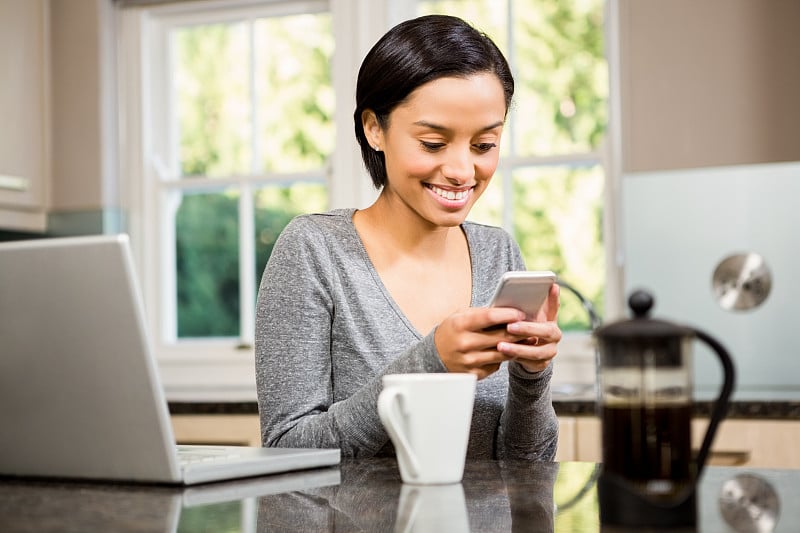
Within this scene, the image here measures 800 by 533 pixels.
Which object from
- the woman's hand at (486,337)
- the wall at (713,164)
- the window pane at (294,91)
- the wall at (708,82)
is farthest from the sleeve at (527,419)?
the window pane at (294,91)

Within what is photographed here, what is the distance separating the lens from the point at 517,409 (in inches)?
57.4

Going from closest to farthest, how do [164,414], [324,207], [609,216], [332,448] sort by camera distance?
[164,414]
[332,448]
[609,216]
[324,207]

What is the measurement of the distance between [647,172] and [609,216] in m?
0.26

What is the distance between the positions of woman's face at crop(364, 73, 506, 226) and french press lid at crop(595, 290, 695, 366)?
0.78 m

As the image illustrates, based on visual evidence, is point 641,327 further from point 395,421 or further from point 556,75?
point 556,75

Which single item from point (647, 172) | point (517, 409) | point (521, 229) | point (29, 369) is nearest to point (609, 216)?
point (647, 172)

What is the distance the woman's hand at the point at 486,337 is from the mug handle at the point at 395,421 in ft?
0.57

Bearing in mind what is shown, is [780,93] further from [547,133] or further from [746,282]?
[547,133]

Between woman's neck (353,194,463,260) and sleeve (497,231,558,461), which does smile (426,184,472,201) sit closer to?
woman's neck (353,194,463,260)

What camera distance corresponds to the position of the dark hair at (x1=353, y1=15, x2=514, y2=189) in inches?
61.7

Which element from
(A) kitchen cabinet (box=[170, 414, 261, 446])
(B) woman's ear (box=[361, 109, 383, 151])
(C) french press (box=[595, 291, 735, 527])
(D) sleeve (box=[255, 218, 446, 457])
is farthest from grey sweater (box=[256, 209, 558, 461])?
(A) kitchen cabinet (box=[170, 414, 261, 446])

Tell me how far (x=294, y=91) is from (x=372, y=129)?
207 centimetres

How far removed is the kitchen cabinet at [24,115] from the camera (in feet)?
11.3

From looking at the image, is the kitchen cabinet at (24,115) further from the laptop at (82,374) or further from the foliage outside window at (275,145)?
the laptop at (82,374)
